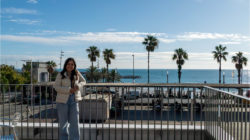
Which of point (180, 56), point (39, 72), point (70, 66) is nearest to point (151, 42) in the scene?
point (180, 56)

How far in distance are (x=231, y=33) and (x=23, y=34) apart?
381 ft

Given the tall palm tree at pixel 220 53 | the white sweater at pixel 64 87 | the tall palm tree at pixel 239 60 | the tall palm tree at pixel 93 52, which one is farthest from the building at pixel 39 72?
the white sweater at pixel 64 87

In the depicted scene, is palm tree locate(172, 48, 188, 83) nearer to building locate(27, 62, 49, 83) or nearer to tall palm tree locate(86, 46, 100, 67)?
tall palm tree locate(86, 46, 100, 67)

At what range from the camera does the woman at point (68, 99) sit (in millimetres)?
3288

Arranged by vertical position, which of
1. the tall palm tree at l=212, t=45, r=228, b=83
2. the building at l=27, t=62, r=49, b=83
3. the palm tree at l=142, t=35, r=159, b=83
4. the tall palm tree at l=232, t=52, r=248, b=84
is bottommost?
the building at l=27, t=62, r=49, b=83

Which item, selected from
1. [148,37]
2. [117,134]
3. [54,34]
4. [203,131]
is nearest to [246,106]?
[203,131]

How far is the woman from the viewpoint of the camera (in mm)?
3288

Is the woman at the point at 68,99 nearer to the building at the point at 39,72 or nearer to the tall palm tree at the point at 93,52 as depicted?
the tall palm tree at the point at 93,52

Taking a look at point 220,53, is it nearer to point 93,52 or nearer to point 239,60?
point 239,60

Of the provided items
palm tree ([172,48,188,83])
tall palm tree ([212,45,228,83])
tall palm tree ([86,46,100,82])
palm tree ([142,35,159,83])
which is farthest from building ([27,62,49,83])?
tall palm tree ([212,45,228,83])

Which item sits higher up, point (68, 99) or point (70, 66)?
point (70, 66)

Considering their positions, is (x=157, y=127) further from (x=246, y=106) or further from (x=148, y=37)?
(x=148, y=37)

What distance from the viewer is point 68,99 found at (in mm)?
3303

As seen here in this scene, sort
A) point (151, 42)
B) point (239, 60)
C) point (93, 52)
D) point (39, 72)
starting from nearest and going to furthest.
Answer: point (151, 42) < point (93, 52) < point (239, 60) < point (39, 72)
